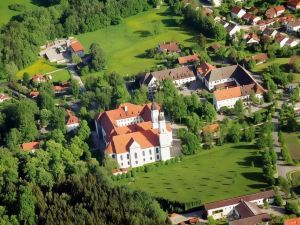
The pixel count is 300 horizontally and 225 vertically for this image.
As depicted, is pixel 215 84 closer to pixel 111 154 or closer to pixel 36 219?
pixel 111 154

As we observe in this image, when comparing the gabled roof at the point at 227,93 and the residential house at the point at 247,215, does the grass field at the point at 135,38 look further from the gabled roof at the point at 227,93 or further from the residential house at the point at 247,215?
the residential house at the point at 247,215

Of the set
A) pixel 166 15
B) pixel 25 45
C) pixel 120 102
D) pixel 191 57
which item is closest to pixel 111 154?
pixel 120 102

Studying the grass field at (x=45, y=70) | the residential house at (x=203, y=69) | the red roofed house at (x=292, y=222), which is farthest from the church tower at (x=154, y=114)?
the grass field at (x=45, y=70)

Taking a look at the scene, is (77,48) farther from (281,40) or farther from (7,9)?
(281,40)

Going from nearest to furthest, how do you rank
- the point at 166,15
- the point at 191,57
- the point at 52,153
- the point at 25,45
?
1. the point at 52,153
2. the point at 191,57
3. the point at 25,45
4. the point at 166,15

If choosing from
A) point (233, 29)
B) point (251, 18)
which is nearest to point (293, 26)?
point (251, 18)

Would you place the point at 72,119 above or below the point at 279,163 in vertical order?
above
